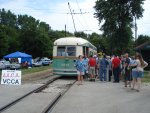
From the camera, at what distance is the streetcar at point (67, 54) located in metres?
27.1

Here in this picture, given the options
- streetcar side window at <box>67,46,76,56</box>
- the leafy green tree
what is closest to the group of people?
streetcar side window at <box>67,46,76,56</box>

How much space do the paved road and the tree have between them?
31014 millimetres

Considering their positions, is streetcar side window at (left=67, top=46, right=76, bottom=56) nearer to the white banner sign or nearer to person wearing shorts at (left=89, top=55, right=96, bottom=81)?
person wearing shorts at (left=89, top=55, right=96, bottom=81)

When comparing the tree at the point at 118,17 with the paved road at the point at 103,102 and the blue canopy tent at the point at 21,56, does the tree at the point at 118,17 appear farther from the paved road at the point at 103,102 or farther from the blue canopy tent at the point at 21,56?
the paved road at the point at 103,102

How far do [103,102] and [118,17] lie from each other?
34.9m

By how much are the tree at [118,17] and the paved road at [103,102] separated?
31.0 m

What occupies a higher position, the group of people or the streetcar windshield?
the streetcar windshield

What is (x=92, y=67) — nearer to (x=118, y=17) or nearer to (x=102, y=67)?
(x=102, y=67)

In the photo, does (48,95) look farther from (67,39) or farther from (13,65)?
(13,65)

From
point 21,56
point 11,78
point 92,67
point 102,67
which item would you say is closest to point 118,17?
point 21,56

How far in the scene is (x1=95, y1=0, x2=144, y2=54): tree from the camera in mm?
48656

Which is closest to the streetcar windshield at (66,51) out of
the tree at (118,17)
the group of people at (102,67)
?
the group of people at (102,67)

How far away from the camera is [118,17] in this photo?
48688 millimetres

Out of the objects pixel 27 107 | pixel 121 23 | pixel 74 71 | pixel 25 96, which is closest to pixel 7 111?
pixel 27 107
